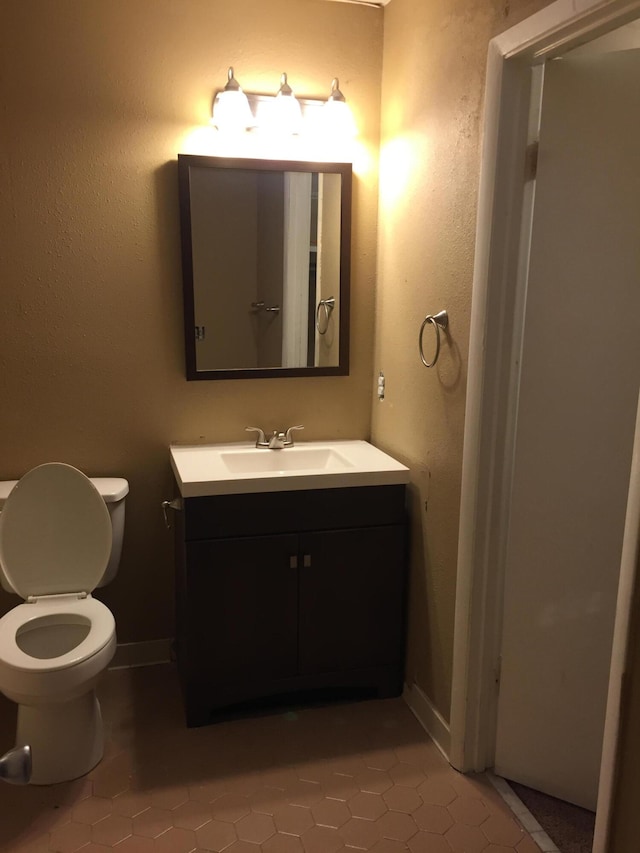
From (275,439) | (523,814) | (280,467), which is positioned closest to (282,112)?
(275,439)

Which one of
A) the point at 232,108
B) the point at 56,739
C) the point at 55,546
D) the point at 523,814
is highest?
the point at 232,108

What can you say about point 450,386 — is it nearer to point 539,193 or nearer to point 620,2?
point 539,193

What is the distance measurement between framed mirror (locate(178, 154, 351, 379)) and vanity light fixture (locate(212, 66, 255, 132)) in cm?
12

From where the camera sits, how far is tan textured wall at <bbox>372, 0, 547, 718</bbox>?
6.45ft

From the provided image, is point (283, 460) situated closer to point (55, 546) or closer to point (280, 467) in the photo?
point (280, 467)

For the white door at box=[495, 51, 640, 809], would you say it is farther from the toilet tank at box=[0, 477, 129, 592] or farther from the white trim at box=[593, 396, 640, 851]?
the toilet tank at box=[0, 477, 129, 592]

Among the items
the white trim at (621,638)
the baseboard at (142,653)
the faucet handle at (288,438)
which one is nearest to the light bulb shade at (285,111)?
the faucet handle at (288,438)

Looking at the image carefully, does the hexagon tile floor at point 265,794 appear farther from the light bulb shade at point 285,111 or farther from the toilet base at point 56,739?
the light bulb shade at point 285,111

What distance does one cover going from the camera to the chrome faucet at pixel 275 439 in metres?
2.64

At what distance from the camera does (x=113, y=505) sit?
243 cm

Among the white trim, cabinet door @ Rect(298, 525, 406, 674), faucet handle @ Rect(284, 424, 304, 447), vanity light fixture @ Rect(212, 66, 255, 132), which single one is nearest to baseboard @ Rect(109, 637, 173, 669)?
cabinet door @ Rect(298, 525, 406, 674)

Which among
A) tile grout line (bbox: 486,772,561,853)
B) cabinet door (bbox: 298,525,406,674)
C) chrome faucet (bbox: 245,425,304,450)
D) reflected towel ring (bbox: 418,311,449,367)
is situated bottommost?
tile grout line (bbox: 486,772,561,853)

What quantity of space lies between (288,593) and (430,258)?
47.1 inches

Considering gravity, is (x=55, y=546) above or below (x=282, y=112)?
below
